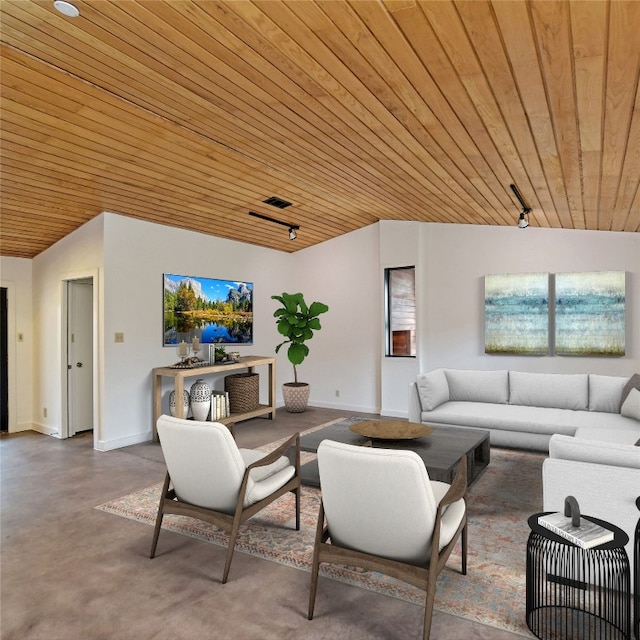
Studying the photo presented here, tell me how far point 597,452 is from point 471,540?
3.36 ft

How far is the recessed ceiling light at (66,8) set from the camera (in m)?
2.09

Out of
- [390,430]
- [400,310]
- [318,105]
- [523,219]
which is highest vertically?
[318,105]

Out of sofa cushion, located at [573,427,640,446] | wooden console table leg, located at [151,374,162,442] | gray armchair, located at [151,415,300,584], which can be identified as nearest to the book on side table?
gray armchair, located at [151,415,300,584]

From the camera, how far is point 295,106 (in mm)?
3055

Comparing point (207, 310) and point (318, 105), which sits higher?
point (318, 105)

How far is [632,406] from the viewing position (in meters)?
4.40

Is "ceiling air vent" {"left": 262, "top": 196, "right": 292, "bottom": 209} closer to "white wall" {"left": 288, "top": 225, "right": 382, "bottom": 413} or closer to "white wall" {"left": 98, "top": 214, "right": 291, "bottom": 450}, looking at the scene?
"white wall" {"left": 98, "top": 214, "right": 291, "bottom": 450}

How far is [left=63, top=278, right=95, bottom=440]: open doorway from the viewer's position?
582 cm

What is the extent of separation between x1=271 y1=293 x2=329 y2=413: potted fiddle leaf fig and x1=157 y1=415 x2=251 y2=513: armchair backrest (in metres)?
4.29

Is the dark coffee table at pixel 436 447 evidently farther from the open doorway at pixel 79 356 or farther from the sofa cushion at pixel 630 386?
the open doorway at pixel 79 356

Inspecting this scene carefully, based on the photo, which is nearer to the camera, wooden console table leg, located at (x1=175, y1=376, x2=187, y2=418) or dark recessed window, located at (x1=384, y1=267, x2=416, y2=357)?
wooden console table leg, located at (x1=175, y1=376, x2=187, y2=418)

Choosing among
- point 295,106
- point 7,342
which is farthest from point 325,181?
point 7,342

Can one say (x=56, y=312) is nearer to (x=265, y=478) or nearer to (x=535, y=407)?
(x=265, y=478)

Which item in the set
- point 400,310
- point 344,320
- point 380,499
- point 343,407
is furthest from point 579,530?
point 344,320
